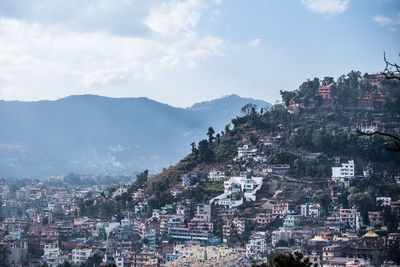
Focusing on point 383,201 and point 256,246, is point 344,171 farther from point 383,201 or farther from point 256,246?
point 256,246

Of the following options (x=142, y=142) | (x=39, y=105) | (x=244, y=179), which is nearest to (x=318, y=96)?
(x=244, y=179)

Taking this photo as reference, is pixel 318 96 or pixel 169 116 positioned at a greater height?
pixel 169 116

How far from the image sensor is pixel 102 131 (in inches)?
4486

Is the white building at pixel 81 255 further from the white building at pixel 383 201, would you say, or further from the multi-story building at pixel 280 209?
the white building at pixel 383 201

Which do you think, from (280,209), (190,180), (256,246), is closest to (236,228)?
(280,209)

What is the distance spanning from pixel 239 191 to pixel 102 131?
284 feet

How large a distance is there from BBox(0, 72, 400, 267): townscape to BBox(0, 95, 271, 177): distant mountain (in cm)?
6116

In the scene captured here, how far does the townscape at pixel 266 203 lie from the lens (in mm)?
23438

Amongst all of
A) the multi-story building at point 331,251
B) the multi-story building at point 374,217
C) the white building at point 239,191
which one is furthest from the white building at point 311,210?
the multi-story building at point 331,251

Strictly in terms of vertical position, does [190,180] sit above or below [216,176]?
below

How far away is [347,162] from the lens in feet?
96.2

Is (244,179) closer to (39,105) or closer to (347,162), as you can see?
(347,162)

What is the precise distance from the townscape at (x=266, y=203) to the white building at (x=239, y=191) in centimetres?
4

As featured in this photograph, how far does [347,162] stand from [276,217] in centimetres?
446
